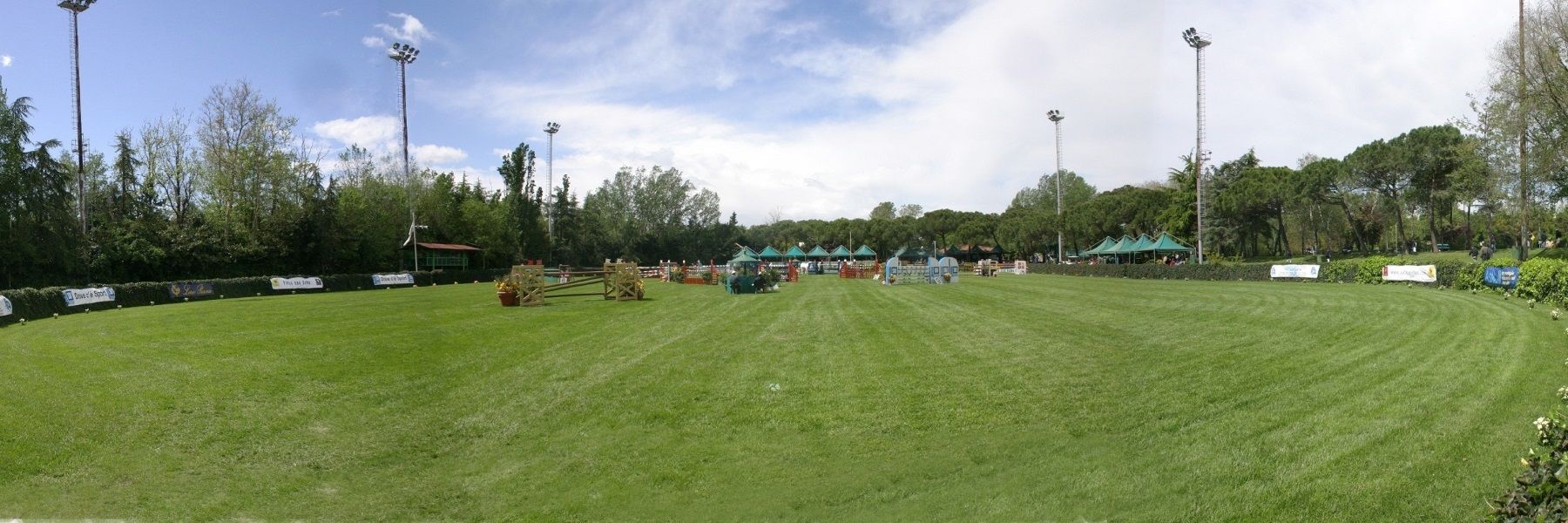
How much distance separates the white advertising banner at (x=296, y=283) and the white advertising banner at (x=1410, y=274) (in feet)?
133

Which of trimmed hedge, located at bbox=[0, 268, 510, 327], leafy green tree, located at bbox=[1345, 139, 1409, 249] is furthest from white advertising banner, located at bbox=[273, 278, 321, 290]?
leafy green tree, located at bbox=[1345, 139, 1409, 249]

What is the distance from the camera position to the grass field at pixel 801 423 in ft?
15.7

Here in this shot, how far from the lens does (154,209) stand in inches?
1598

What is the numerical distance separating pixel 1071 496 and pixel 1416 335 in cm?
946

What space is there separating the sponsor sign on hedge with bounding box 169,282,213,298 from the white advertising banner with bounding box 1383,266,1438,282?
132 ft

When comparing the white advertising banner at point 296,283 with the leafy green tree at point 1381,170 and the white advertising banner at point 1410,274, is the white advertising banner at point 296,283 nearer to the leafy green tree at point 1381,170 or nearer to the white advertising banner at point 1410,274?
the white advertising banner at point 1410,274

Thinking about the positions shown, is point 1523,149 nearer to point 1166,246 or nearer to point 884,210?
point 1166,246

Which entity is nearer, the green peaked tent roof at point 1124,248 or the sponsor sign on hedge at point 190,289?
the sponsor sign on hedge at point 190,289

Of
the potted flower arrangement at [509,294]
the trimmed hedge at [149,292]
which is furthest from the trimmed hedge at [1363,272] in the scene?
the trimmed hedge at [149,292]

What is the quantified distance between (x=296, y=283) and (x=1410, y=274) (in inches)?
1602

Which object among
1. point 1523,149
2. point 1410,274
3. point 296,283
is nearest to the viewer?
point 1410,274

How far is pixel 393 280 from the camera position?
121 feet

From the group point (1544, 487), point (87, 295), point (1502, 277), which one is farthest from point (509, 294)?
point (1502, 277)

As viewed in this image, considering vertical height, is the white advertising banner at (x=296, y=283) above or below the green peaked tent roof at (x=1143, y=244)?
below
